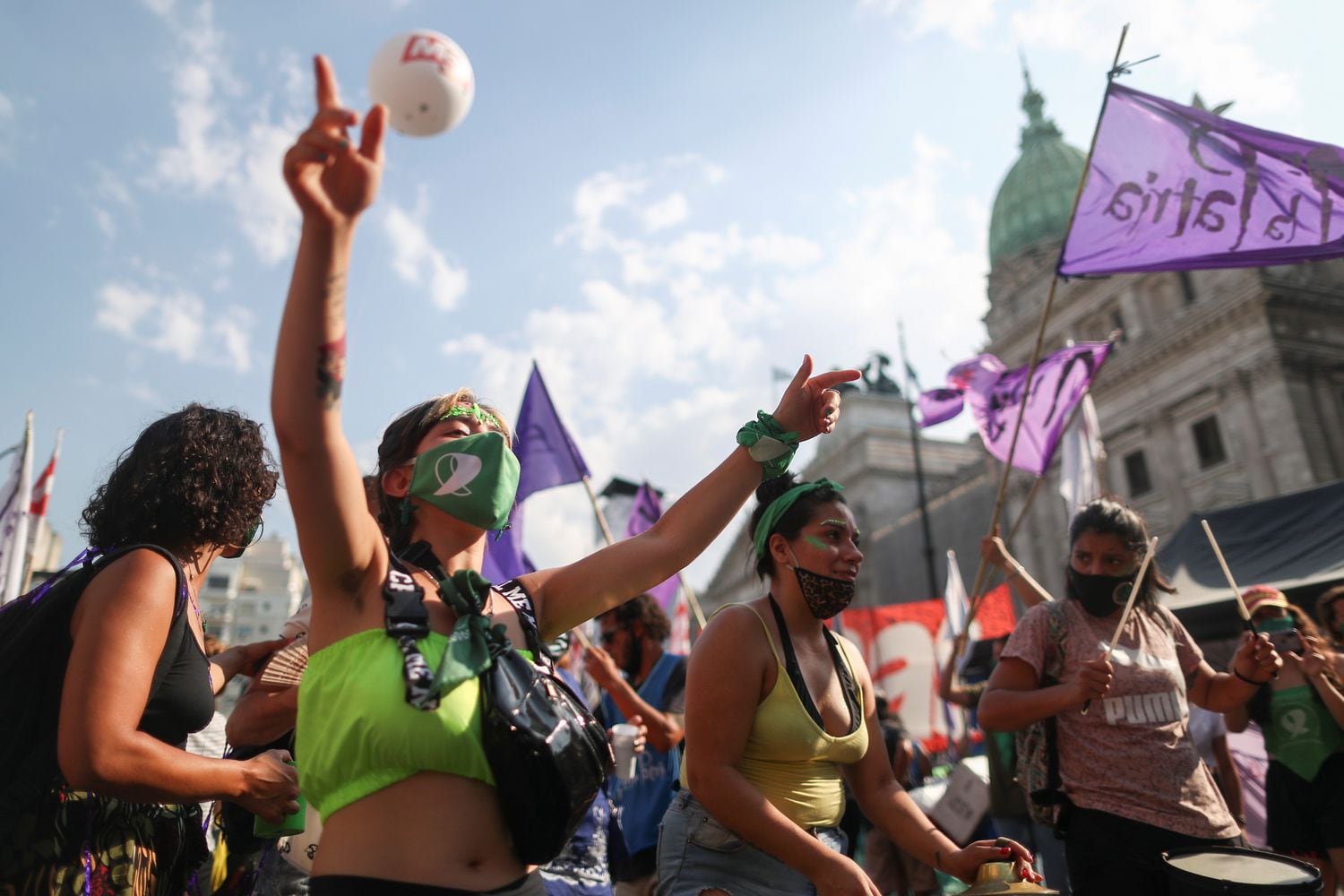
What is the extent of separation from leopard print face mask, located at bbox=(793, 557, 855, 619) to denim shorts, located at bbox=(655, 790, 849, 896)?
25.9 inches

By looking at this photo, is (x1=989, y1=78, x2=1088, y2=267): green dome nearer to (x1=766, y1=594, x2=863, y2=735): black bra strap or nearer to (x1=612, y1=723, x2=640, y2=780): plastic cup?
(x1=612, y1=723, x2=640, y2=780): plastic cup

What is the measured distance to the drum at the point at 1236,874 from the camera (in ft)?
8.15

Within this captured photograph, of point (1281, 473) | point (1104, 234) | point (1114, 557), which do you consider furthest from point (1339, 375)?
point (1114, 557)

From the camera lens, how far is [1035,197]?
1528 inches

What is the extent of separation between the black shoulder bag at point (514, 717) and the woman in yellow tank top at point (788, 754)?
2.72 feet

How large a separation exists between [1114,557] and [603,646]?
Answer: 303cm

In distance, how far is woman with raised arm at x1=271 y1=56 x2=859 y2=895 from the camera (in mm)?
1441

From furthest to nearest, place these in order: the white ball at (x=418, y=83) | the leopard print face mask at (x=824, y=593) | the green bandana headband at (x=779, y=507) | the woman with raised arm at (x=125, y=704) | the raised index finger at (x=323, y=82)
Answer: the green bandana headband at (x=779, y=507) → the leopard print face mask at (x=824, y=593) → the woman with raised arm at (x=125, y=704) → the white ball at (x=418, y=83) → the raised index finger at (x=323, y=82)

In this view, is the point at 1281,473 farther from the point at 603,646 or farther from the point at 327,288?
the point at 327,288

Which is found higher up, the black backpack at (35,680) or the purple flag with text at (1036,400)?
the purple flag with text at (1036,400)

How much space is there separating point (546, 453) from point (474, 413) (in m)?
5.65

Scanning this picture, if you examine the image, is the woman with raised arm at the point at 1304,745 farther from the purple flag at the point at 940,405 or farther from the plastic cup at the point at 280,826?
the plastic cup at the point at 280,826

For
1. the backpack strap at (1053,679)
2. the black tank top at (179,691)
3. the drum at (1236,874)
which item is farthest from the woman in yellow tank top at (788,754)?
the black tank top at (179,691)

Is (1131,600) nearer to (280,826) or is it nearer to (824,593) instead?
(824,593)
